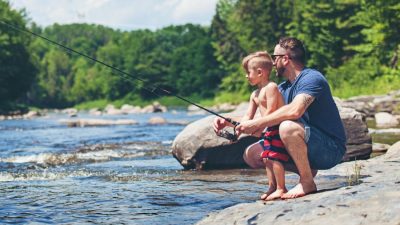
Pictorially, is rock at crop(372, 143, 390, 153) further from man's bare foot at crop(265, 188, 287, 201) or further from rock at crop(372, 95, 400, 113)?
rock at crop(372, 95, 400, 113)

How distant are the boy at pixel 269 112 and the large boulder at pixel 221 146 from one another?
3941 mm

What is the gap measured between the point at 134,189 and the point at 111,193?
0.37 m

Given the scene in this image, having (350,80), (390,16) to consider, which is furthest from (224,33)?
(390,16)

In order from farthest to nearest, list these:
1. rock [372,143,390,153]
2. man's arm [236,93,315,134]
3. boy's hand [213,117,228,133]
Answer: rock [372,143,390,153]
boy's hand [213,117,228,133]
man's arm [236,93,315,134]

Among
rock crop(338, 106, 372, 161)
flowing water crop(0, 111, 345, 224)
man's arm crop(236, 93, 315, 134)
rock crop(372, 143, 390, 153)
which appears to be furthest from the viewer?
rock crop(372, 143, 390, 153)

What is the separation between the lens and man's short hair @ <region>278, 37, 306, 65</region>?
16.6 ft

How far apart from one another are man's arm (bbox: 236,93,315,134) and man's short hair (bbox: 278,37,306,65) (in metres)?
0.43

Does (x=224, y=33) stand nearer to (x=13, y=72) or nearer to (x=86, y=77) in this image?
(x=13, y=72)

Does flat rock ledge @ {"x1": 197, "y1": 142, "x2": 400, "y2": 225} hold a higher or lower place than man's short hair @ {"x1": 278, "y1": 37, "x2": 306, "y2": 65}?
lower

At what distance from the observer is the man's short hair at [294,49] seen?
5.07 metres

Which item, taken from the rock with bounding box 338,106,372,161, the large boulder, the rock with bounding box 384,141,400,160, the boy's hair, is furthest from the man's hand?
the rock with bounding box 338,106,372,161

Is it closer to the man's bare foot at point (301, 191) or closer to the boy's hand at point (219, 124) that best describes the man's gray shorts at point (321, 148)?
the man's bare foot at point (301, 191)

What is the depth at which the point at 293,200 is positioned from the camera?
4535 mm

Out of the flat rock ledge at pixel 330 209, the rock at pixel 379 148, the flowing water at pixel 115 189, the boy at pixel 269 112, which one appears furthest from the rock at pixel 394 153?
the flat rock ledge at pixel 330 209
